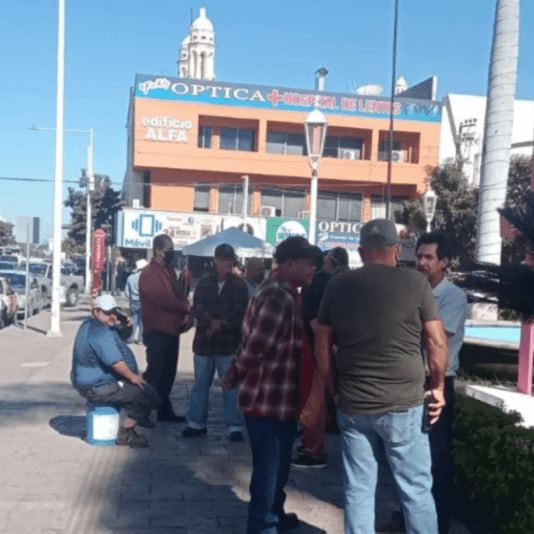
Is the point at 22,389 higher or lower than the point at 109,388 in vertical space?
lower

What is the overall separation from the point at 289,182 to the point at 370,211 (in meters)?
4.51

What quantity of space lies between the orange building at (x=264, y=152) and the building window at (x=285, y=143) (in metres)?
0.05

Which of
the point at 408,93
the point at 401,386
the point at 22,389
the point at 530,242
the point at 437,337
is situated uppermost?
the point at 408,93

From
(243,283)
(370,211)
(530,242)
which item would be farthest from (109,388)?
(370,211)

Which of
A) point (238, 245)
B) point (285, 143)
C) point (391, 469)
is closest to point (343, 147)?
point (285, 143)

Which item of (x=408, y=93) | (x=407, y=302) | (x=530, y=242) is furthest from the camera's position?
(x=408, y=93)

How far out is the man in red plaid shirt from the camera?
4430 millimetres

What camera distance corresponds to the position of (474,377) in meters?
6.33

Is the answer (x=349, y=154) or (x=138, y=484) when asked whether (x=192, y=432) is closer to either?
(x=138, y=484)

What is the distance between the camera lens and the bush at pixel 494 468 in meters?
4.07

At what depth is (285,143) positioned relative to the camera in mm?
38562

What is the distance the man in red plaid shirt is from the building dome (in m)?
72.8

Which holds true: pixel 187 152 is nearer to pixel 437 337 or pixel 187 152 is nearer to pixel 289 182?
pixel 289 182

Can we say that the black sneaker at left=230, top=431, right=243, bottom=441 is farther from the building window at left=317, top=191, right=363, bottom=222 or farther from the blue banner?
the building window at left=317, top=191, right=363, bottom=222
